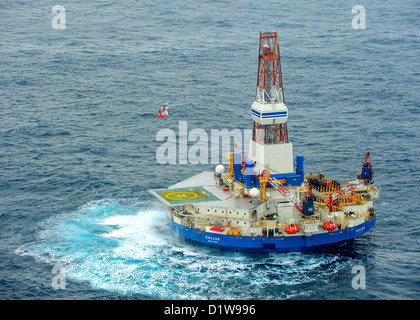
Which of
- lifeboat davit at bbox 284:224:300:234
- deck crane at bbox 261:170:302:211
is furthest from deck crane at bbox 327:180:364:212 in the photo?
lifeboat davit at bbox 284:224:300:234

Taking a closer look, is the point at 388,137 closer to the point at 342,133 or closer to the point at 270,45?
the point at 342,133

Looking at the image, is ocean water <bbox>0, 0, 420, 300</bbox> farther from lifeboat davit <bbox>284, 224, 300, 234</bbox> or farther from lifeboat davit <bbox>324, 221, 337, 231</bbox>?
lifeboat davit <bbox>324, 221, 337, 231</bbox>

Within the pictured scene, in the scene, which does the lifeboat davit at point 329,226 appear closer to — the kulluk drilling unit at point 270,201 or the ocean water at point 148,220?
the kulluk drilling unit at point 270,201

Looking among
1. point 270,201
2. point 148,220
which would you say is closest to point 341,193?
point 270,201

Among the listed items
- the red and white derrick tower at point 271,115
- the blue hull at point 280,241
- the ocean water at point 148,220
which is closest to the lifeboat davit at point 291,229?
the blue hull at point 280,241
